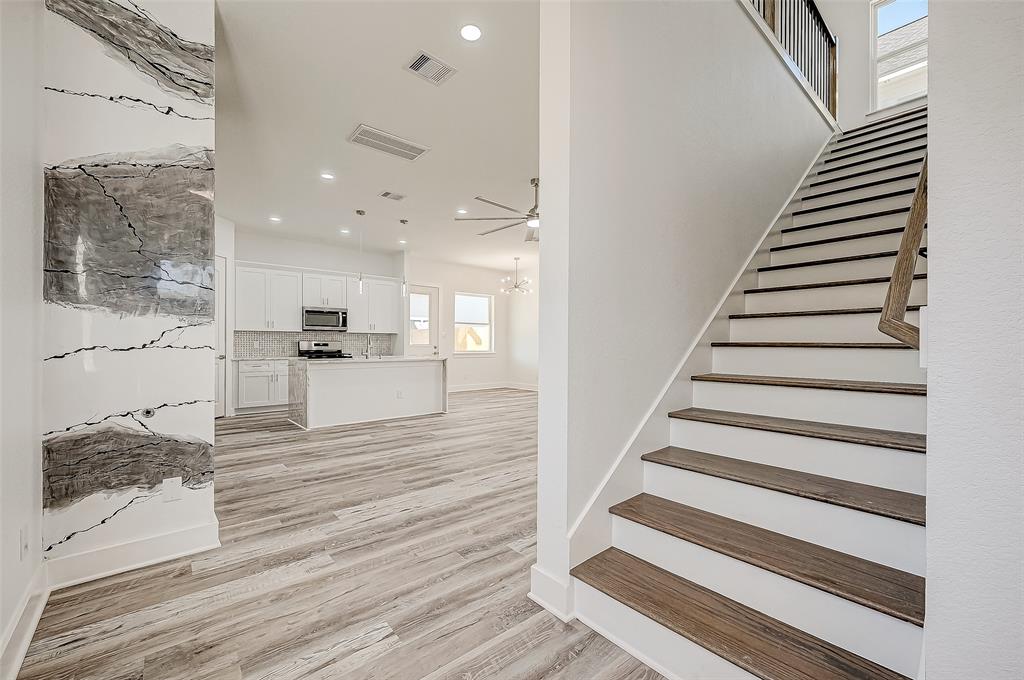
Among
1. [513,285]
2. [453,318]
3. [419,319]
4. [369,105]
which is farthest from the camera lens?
[513,285]

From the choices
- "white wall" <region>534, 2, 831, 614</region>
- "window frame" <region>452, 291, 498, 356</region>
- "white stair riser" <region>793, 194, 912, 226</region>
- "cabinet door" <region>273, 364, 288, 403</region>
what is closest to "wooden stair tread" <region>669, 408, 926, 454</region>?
"white wall" <region>534, 2, 831, 614</region>

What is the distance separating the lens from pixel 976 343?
82cm

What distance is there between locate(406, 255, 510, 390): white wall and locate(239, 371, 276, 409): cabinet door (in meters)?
3.18

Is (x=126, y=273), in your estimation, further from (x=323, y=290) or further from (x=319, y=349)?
(x=323, y=290)

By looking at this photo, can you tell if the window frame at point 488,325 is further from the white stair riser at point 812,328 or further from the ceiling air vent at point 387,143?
the white stair riser at point 812,328

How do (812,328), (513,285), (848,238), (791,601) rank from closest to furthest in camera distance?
1. (791,601)
2. (812,328)
3. (848,238)
4. (513,285)

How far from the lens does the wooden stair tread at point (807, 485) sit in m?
1.34

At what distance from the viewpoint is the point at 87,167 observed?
2020 mm

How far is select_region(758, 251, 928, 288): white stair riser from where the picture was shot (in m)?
Result: 2.54

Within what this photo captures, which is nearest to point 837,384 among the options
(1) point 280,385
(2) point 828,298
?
(2) point 828,298

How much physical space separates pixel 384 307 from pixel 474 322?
2349mm

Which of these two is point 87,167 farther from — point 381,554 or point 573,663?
point 573,663

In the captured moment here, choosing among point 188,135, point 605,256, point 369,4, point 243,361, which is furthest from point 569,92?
point 243,361

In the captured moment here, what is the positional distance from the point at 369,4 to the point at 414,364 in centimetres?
450
